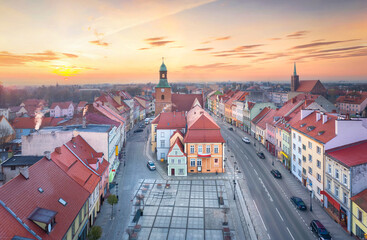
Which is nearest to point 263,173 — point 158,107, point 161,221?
point 161,221

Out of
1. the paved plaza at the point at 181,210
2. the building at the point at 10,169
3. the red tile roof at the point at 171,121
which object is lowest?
the paved plaza at the point at 181,210

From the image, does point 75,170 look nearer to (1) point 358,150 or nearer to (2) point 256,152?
(1) point 358,150

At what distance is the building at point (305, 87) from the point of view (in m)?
113

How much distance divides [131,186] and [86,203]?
14.1 meters

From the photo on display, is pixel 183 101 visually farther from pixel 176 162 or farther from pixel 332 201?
pixel 332 201

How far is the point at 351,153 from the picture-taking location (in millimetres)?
30625

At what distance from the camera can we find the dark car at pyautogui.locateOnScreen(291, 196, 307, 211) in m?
32.8

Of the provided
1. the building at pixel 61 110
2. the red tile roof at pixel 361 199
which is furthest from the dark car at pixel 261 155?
the building at pixel 61 110

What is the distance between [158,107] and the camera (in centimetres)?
8731

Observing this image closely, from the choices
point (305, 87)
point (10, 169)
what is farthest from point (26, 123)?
point (305, 87)

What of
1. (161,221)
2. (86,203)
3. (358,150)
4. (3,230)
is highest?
(358,150)

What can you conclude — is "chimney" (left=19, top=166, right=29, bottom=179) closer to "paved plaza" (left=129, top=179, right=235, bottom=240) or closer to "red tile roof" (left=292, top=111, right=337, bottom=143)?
"paved plaza" (left=129, top=179, right=235, bottom=240)

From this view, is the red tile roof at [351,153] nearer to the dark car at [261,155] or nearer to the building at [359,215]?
the building at [359,215]

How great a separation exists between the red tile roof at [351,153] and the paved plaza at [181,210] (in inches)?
597
